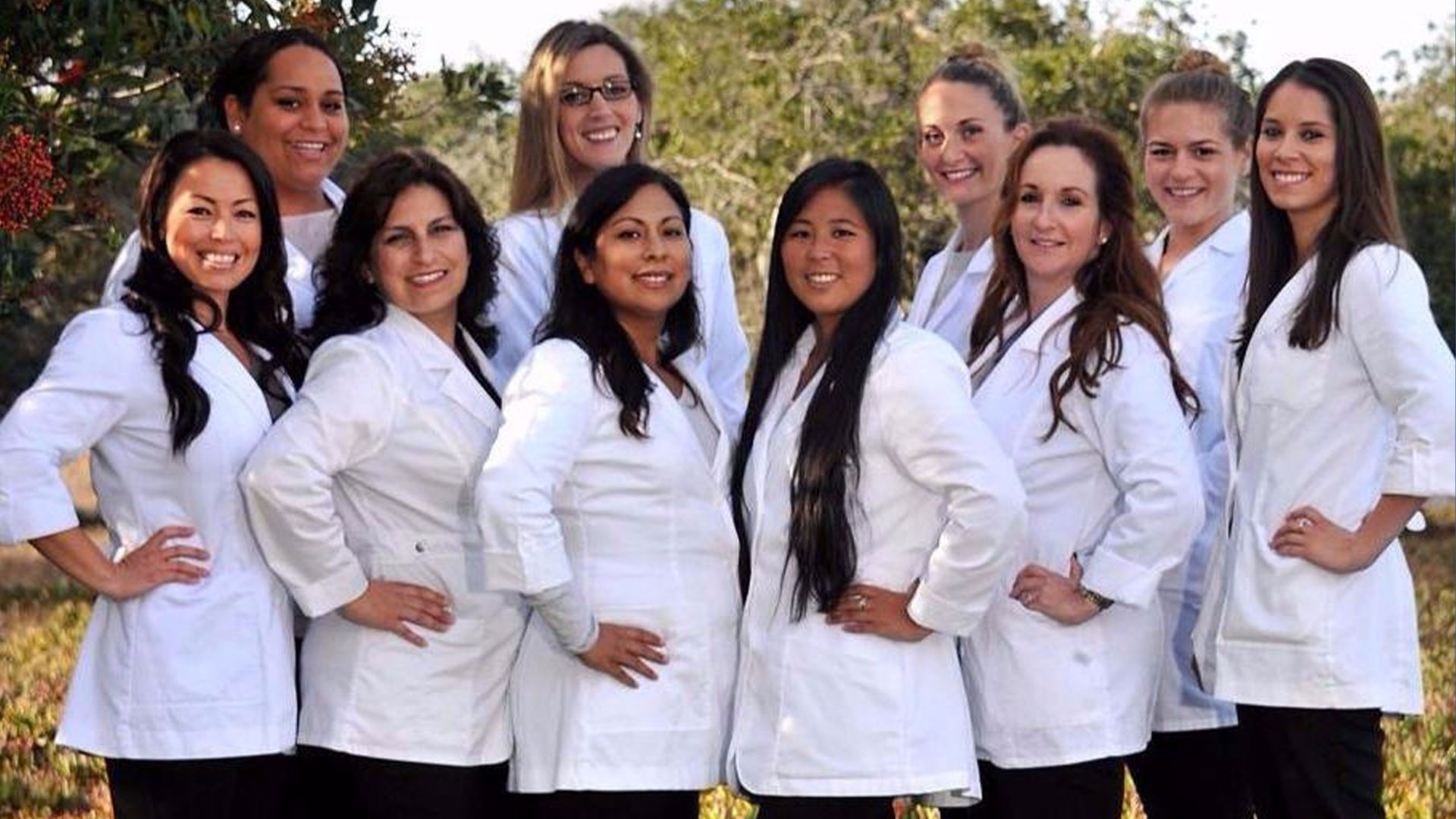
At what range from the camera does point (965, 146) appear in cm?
621

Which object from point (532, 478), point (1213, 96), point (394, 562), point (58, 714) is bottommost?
point (58, 714)

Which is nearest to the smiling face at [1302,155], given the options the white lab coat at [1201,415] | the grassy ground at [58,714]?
the white lab coat at [1201,415]

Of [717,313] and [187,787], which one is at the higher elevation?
[717,313]

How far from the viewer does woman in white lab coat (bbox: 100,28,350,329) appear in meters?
5.53

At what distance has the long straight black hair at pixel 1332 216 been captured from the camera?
15.3 feet

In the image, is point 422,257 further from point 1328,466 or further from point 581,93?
point 1328,466

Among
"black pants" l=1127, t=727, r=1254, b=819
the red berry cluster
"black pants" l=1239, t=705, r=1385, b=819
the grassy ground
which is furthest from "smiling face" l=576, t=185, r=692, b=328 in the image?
the grassy ground

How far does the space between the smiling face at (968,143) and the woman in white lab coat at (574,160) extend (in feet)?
2.40

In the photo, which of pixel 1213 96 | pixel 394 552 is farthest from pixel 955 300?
pixel 394 552

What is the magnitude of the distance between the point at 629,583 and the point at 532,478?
346mm

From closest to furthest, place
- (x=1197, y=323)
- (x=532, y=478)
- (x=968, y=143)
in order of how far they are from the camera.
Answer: (x=532, y=478), (x=1197, y=323), (x=968, y=143)

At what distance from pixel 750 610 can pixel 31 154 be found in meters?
1.97

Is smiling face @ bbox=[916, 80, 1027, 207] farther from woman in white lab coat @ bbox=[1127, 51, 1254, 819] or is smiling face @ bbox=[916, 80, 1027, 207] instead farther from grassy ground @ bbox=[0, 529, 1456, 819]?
grassy ground @ bbox=[0, 529, 1456, 819]

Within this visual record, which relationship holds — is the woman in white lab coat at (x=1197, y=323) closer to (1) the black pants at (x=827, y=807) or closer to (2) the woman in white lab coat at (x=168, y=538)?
(1) the black pants at (x=827, y=807)
